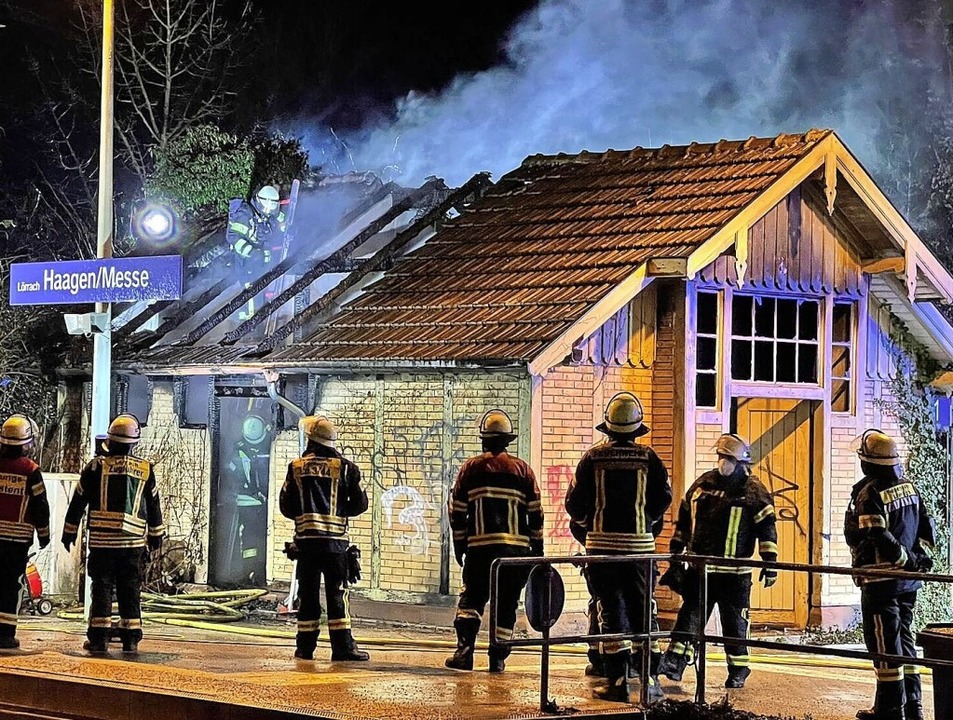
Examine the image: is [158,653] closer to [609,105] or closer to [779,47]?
[609,105]

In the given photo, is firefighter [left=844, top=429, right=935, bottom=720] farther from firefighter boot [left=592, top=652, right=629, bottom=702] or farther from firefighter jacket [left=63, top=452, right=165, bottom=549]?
firefighter jacket [left=63, top=452, right=165, bottom=549]

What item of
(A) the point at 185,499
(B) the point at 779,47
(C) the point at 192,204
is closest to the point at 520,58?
(B) the point at 779,47

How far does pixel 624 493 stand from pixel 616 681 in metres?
1.40

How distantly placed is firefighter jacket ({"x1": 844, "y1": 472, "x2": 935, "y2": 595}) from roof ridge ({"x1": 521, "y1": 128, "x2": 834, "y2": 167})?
5772 millimetres

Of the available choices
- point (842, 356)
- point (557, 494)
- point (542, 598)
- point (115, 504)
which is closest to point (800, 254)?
point (842, 356)

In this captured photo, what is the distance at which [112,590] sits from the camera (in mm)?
13156

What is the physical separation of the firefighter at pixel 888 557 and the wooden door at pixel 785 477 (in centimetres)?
516

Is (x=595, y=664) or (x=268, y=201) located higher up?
(x=268, y=201)

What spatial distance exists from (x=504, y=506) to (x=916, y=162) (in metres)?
30.7

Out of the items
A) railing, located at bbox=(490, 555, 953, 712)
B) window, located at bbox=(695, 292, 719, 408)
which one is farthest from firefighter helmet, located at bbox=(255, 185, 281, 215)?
railing, located at bbox=(490, 555, 953, 712)

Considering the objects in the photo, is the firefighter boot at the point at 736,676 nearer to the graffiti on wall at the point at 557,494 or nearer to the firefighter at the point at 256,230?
the graffiti on wall at the point at 557,494

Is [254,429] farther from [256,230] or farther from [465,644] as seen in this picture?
[465,644]

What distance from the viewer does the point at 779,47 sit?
39906 mm

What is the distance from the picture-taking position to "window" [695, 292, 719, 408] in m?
15.7
